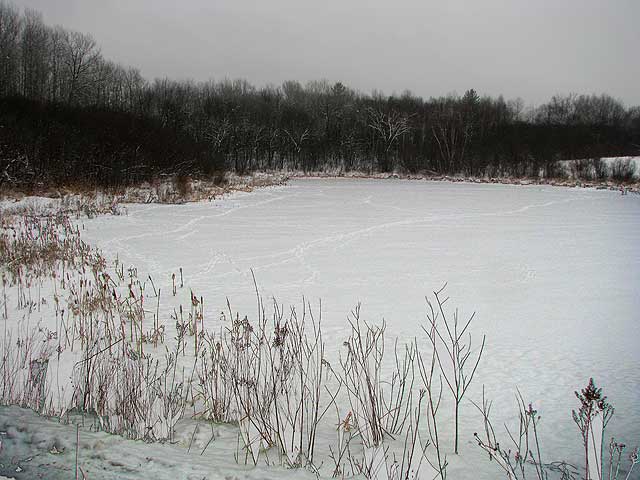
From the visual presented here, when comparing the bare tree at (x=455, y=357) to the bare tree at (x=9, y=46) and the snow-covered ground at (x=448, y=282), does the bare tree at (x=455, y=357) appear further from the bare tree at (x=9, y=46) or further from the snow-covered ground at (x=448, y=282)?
the bare tree at (x=9, y=46)

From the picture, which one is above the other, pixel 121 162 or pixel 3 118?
pixel 3 118

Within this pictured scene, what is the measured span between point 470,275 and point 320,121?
54.5 m

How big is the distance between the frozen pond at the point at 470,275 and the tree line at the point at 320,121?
48.9 feet

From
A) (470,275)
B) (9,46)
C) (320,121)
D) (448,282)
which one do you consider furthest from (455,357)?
(320,121)

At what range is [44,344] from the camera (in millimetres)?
4207

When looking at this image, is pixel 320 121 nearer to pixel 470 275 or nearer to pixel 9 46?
pixel 9 46

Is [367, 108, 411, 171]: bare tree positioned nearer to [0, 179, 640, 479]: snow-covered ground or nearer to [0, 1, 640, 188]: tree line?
[0, 1, 640, 188]: tree line

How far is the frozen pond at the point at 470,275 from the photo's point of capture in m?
3.78

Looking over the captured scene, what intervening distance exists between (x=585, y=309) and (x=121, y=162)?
1878 centimetres

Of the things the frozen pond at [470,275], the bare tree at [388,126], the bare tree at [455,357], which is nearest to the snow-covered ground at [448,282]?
the frozen pond at [470,275]

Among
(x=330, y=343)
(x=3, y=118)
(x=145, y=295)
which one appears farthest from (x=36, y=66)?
(x=330, y=343)

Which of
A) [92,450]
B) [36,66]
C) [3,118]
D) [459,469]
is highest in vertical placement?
[36,66]

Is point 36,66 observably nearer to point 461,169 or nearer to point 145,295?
point 461,169

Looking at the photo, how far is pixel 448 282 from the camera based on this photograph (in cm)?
676
